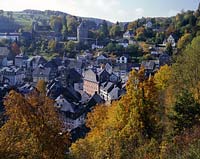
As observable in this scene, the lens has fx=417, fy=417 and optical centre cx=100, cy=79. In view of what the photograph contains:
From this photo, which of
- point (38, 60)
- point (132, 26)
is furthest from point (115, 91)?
point (132, 26)

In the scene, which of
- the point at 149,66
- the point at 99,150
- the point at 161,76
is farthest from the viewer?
the point at 149,66

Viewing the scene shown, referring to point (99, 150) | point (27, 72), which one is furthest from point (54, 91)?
point (99, 150)

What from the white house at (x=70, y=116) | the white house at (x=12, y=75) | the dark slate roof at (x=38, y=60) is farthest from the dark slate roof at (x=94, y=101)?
the dark slate roof at (x=38, y=60)

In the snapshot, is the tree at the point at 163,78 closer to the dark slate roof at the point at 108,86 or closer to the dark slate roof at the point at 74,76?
the dark slate roof at the point at 108,86

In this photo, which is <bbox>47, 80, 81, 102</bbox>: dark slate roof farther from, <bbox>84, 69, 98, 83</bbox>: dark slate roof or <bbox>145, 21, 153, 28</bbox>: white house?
<bbox>145, 21, 153, 28</bbox>: white house

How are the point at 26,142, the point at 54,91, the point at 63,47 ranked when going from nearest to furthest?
1. the point at 26,142
2. the point at 54,91
3. the point at 63,47

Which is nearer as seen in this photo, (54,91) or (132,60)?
(54,91)

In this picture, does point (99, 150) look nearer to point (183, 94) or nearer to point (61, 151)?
point (61, 151)

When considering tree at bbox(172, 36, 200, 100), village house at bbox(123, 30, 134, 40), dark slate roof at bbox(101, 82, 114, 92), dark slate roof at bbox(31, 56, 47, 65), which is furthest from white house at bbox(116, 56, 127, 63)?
tree at bbox(172, 36, 200, 100)

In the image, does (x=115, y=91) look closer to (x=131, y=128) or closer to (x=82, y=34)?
(x=131, y=128)
